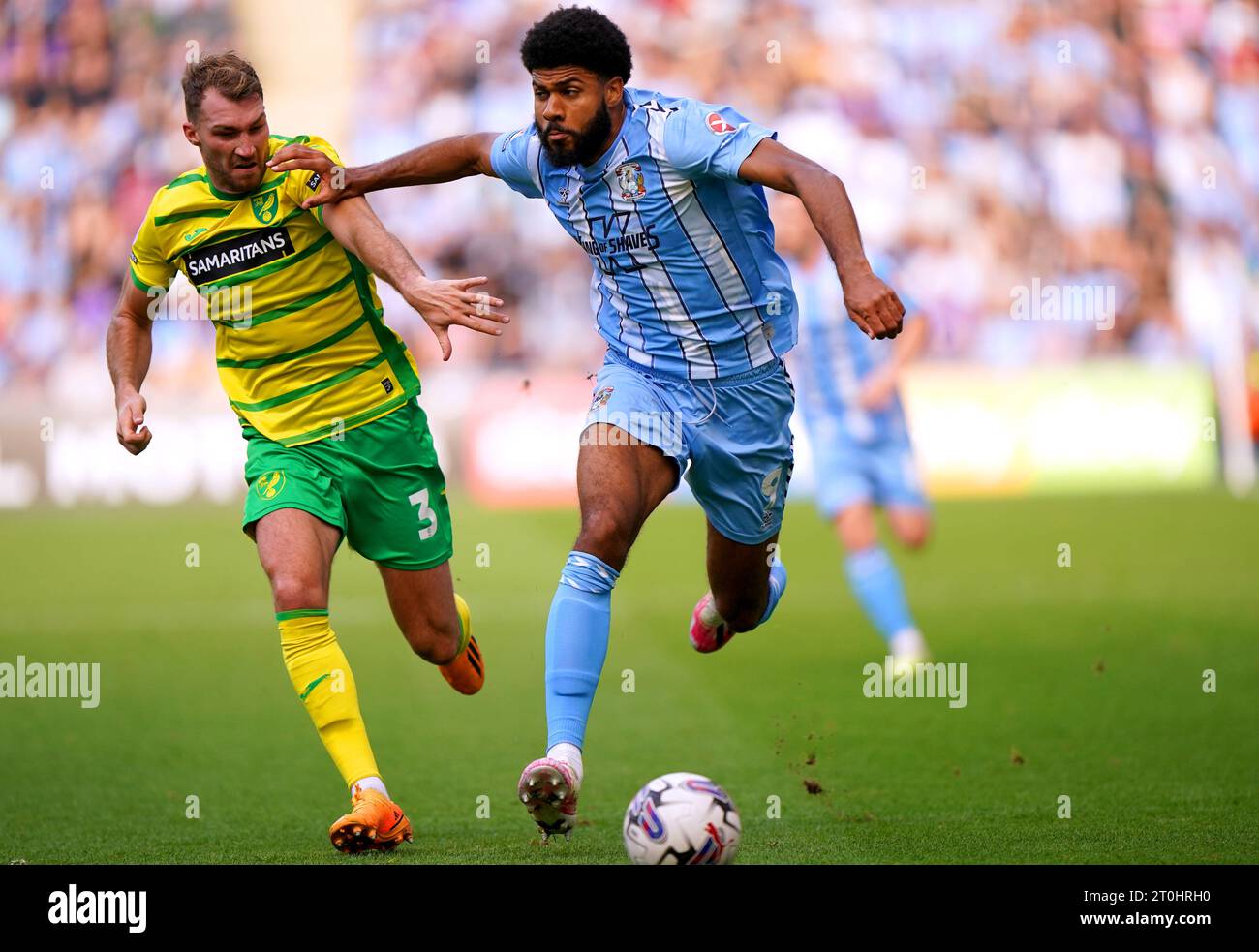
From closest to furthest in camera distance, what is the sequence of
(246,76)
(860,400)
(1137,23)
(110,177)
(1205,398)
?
(246,76), (860,400), (1205,398), (110,177), (1137,23)

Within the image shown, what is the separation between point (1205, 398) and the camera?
19.5 m

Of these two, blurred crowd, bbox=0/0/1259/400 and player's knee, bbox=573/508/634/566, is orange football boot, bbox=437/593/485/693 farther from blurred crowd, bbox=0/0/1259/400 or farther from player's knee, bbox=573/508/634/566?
blurred crowd, bbox=0/0/1259/400

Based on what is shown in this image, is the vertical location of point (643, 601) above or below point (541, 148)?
below

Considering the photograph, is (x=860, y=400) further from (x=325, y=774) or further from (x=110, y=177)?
(x=110, y=177)

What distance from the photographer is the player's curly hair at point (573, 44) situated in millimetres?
5430

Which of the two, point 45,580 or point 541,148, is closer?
point 541,148

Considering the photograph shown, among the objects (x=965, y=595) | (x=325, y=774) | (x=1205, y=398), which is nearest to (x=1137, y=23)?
(x=1205, y=398)

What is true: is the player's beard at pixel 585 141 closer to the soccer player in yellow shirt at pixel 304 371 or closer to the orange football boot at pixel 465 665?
the soccer player in yellow shirt at pixel 304 371

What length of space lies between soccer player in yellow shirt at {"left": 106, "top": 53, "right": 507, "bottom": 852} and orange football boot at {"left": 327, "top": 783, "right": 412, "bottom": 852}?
0.01 metres

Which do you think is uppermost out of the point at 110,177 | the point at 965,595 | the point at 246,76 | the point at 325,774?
the point at 110,177

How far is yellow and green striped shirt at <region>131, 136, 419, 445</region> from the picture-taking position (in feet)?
19.5

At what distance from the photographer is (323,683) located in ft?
18.4

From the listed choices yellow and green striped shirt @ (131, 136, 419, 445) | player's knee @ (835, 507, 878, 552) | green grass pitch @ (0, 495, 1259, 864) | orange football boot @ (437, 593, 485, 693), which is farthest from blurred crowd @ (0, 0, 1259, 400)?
yellow and green striped shirt @ (131, 136, 419, 445)

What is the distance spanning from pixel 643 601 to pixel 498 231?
30.3 feet
